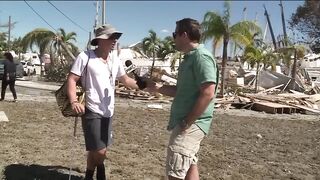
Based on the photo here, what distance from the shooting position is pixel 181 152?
3.90 m

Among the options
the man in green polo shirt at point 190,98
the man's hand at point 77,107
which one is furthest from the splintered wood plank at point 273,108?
the man in green polo shirt at point 190,98

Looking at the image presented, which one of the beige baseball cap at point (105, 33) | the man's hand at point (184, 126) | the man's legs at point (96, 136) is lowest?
the man's legs at point (96, 136)

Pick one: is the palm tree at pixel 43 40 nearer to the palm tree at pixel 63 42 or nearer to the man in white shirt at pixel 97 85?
the palm tree at pixel 63 42

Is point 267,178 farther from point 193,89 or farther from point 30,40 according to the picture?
point 30,40

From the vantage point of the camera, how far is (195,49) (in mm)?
3934

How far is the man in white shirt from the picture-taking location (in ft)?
15.1

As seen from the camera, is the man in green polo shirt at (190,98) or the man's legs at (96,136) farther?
the man's legs at (96,136)

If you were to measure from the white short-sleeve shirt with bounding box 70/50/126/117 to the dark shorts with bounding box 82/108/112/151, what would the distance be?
0.18 ft

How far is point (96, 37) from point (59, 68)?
2882 cm

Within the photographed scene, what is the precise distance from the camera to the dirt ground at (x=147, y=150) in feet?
20.0

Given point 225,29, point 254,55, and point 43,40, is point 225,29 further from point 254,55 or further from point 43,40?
point 43,40

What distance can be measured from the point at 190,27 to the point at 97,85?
4.14ft

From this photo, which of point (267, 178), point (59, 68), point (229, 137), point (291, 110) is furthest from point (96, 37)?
point (59, 68)

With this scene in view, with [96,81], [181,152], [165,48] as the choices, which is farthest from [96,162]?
[165,48]
